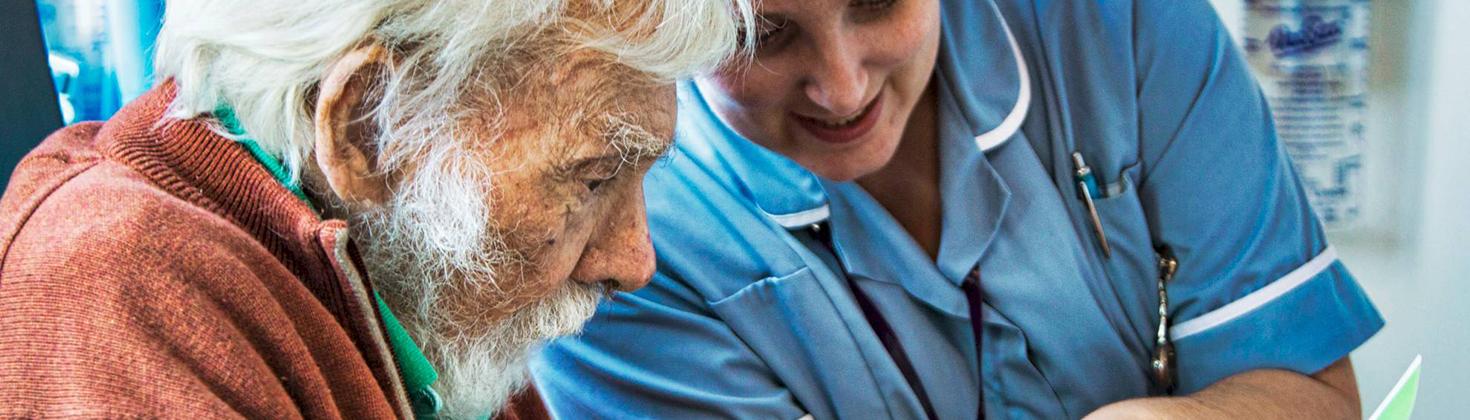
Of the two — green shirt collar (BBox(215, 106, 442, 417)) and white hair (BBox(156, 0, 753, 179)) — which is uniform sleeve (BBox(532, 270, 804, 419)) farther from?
white hair (BBox(156, 0, 753, 179))

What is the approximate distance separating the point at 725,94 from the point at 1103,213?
47cm

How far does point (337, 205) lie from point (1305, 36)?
135 centimetres

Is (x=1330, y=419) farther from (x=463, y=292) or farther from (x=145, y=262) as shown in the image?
→ (x=145, y=262)

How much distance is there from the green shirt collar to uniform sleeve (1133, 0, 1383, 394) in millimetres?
872

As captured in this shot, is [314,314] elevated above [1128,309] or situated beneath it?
elevated above

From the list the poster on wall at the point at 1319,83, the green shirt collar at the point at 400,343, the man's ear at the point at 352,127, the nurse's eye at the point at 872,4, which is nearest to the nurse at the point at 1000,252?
the nurse's eye at the point at 872,4

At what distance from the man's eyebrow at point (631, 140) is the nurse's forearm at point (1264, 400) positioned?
679 mm

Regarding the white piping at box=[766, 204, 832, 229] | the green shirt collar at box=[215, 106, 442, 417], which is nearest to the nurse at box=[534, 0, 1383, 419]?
the white piping at box=[766, 204, 832, 229]

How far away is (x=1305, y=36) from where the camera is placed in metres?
1.76

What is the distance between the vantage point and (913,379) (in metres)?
1.47

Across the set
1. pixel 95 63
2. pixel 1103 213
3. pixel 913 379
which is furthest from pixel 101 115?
pixel 1103 213

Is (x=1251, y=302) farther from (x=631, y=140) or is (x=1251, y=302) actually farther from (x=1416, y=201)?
(x=631, y=140)

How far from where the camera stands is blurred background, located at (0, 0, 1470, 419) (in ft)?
5.67

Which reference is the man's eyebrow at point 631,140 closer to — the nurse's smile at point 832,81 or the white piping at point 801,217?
the nurse's smile at point 832,81
